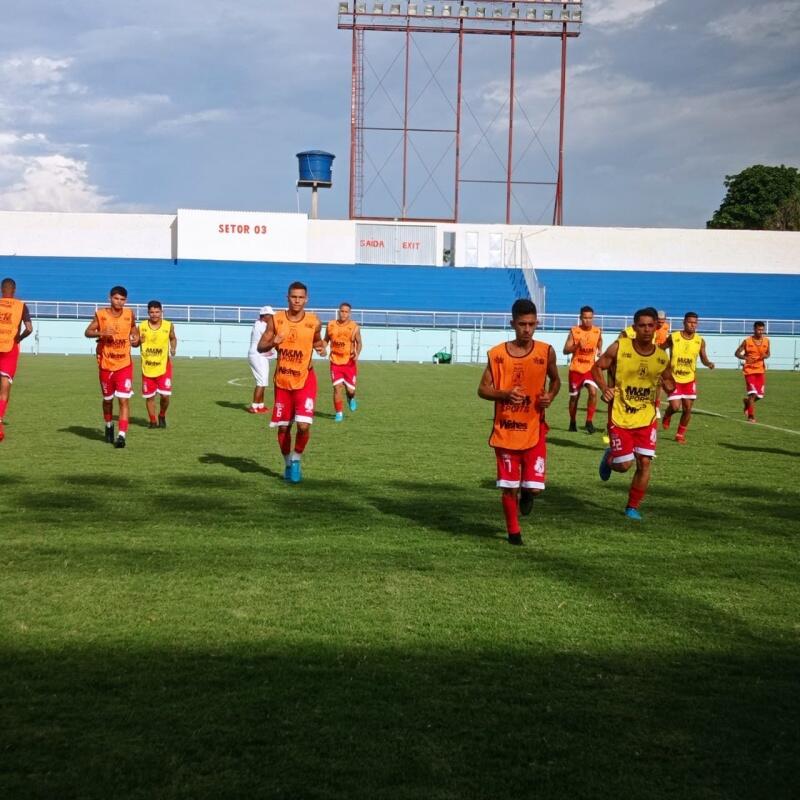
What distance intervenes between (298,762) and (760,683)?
2.27m

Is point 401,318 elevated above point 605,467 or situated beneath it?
elevated above

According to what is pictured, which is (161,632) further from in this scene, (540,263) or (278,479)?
(540,263)

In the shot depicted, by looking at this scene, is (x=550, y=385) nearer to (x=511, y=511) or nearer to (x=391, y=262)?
(x=511, y=511)

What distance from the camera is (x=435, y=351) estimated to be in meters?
46.4

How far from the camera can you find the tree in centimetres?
9169

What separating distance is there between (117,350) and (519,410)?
758cm

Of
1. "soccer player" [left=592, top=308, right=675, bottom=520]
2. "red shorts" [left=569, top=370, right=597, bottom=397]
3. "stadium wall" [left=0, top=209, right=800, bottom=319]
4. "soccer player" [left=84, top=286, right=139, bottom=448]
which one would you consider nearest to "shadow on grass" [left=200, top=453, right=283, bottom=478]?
"soccer player" [left=84, top=286, right=139, bottom=448]

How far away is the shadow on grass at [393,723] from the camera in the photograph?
359cm

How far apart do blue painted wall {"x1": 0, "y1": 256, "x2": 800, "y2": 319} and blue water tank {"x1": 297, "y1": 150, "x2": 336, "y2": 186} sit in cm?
908

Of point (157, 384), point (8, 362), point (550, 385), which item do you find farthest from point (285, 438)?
point (157, 384)

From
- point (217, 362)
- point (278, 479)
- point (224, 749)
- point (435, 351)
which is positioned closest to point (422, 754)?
point (224, 749)

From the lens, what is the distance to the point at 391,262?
58500 mm

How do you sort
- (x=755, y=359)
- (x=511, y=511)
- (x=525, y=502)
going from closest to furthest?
1. (x=511, y=511)
2. (x=525, y=502)
3. (x=755, y=359)

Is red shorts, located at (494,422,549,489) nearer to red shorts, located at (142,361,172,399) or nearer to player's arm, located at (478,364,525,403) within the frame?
player's arm, located at (478,364,525,403)
